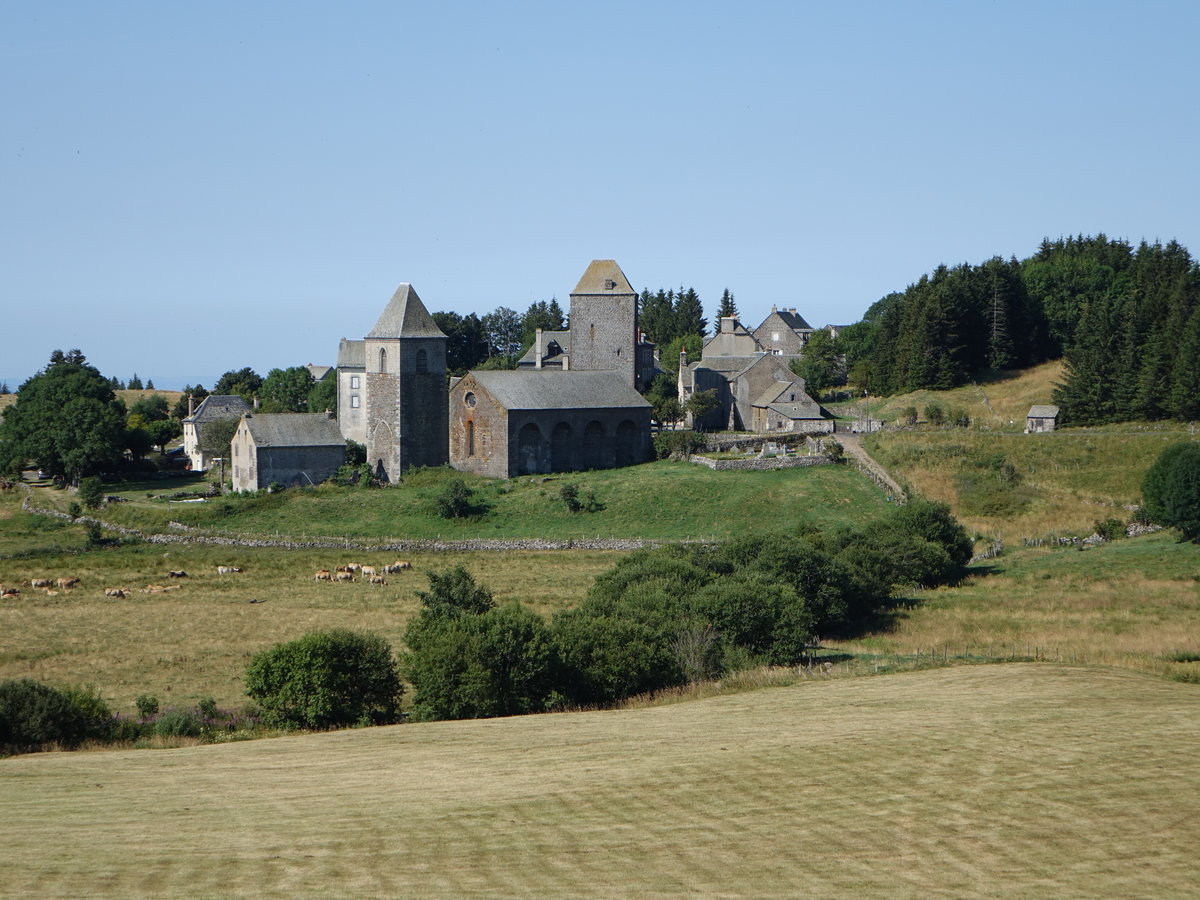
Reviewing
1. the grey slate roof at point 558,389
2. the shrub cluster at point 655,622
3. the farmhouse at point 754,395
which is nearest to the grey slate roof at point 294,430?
the grey slate roof at point 558,389

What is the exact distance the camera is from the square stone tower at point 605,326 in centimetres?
6812

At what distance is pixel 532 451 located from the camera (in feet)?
199

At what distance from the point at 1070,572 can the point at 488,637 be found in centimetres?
2339

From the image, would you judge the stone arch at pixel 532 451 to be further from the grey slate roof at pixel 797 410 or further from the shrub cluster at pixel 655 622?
the shrub cluster at pixel 655 622

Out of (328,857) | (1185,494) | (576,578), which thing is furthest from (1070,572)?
(328,857)

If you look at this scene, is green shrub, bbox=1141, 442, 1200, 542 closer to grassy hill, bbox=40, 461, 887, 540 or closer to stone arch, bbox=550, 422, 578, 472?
grassy hill, bbox=40, 461, 887, 540

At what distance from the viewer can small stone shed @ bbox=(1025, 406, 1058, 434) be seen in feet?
217

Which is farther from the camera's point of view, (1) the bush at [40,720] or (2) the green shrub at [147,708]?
(2) the green shrub at [147,708]

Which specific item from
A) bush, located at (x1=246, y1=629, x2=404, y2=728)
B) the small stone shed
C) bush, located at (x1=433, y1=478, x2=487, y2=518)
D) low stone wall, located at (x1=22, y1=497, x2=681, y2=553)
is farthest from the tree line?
bush, located at (x1=246, y1=629, x2=404, y2=728)

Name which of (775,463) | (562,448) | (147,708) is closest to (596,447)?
(562,448)

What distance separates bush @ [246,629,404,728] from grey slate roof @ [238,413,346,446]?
35.1 metres

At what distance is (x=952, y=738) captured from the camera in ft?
68.4

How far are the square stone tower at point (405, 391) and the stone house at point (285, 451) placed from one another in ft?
6.54

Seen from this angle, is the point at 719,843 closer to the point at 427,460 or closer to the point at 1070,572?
the point at 1070,572
